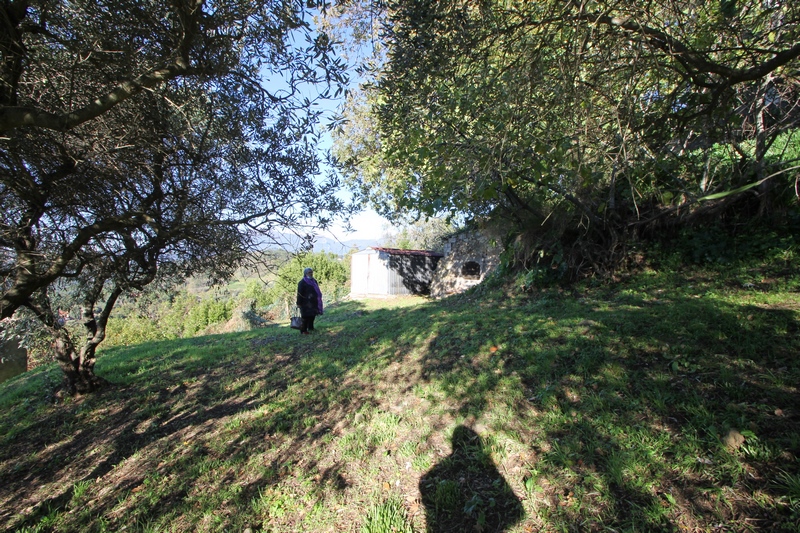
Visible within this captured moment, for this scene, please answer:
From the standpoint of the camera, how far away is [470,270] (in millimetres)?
18859

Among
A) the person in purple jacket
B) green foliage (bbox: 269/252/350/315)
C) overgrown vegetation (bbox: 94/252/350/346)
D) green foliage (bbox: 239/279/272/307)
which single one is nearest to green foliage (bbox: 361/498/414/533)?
the person in purple jacket

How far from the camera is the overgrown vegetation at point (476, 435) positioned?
8.50 feet

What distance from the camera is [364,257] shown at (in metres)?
25.2

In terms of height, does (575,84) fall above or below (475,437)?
above

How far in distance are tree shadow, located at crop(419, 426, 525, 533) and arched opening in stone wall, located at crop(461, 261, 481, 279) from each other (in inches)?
612

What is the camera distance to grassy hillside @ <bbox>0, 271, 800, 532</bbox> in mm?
2584

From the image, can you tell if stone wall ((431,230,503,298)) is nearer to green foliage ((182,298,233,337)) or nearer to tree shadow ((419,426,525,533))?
tree shadow ((419,426,525,533))

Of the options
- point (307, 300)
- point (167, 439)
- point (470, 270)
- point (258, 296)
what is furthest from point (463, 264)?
point (167, 439)

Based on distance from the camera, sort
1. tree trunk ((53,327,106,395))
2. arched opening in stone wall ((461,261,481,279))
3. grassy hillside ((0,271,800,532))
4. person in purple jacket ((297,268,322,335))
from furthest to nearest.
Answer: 1. arched opening in stone wall ((461,261,481,279))
2. person in purple jacket ((297,268,322,335))
3. tree trunk ((53,327,106,395))
4. grassy hillside ((0,271,800,532))

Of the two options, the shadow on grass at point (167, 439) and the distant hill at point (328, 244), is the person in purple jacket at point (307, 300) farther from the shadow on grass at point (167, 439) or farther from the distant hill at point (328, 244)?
the distant hill at point (328, 244)

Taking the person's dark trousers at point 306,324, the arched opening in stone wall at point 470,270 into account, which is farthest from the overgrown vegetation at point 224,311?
the person's dark trousers at point 306,324

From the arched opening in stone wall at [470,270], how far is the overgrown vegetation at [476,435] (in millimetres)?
12322

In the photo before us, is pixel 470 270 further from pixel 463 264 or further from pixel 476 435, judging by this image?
pixel 476 435

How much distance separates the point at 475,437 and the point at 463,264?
15.7 m
